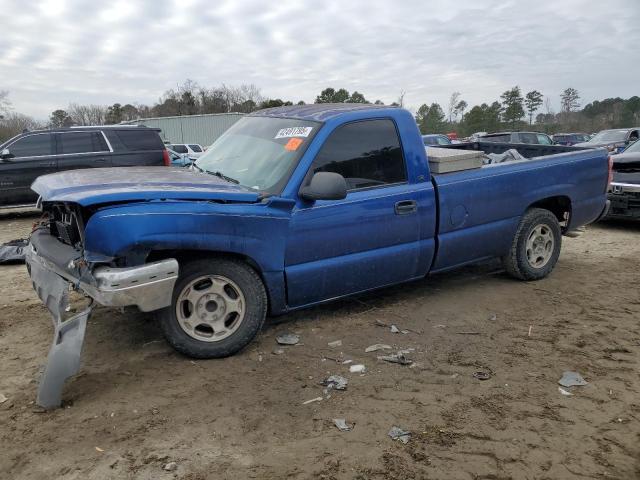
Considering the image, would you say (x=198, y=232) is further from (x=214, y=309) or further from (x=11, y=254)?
(x=11, y=254)

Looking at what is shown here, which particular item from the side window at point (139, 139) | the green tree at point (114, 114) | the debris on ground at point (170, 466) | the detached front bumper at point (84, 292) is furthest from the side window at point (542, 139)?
the green tree at point (114, 114)

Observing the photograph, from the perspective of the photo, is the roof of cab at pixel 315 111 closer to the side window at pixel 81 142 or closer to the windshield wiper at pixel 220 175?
the windshield wiper at pixel 220 175

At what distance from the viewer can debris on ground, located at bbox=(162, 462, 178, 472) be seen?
8.54 ft

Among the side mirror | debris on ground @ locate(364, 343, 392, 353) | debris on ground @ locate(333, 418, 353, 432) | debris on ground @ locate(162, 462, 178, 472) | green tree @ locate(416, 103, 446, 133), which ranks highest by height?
green tree @ locate(416, 103, 446, 133)

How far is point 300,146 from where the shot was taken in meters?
4.10

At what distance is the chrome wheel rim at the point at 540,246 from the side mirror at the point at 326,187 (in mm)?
2675

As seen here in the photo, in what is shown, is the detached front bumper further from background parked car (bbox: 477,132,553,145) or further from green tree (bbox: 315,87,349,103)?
green tree (bbox: 315,87,349,103)

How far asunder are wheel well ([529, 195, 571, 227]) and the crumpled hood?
11.2ft

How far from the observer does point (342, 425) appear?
298 centimetres

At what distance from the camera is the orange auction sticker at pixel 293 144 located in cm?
413

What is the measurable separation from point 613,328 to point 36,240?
492cm

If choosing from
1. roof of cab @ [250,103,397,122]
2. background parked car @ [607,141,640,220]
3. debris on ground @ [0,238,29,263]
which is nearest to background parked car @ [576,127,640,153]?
background parked car @ [607,141,640,220]

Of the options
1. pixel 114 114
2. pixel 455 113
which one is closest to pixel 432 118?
pixel 455 113

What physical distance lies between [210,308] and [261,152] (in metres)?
1.44
